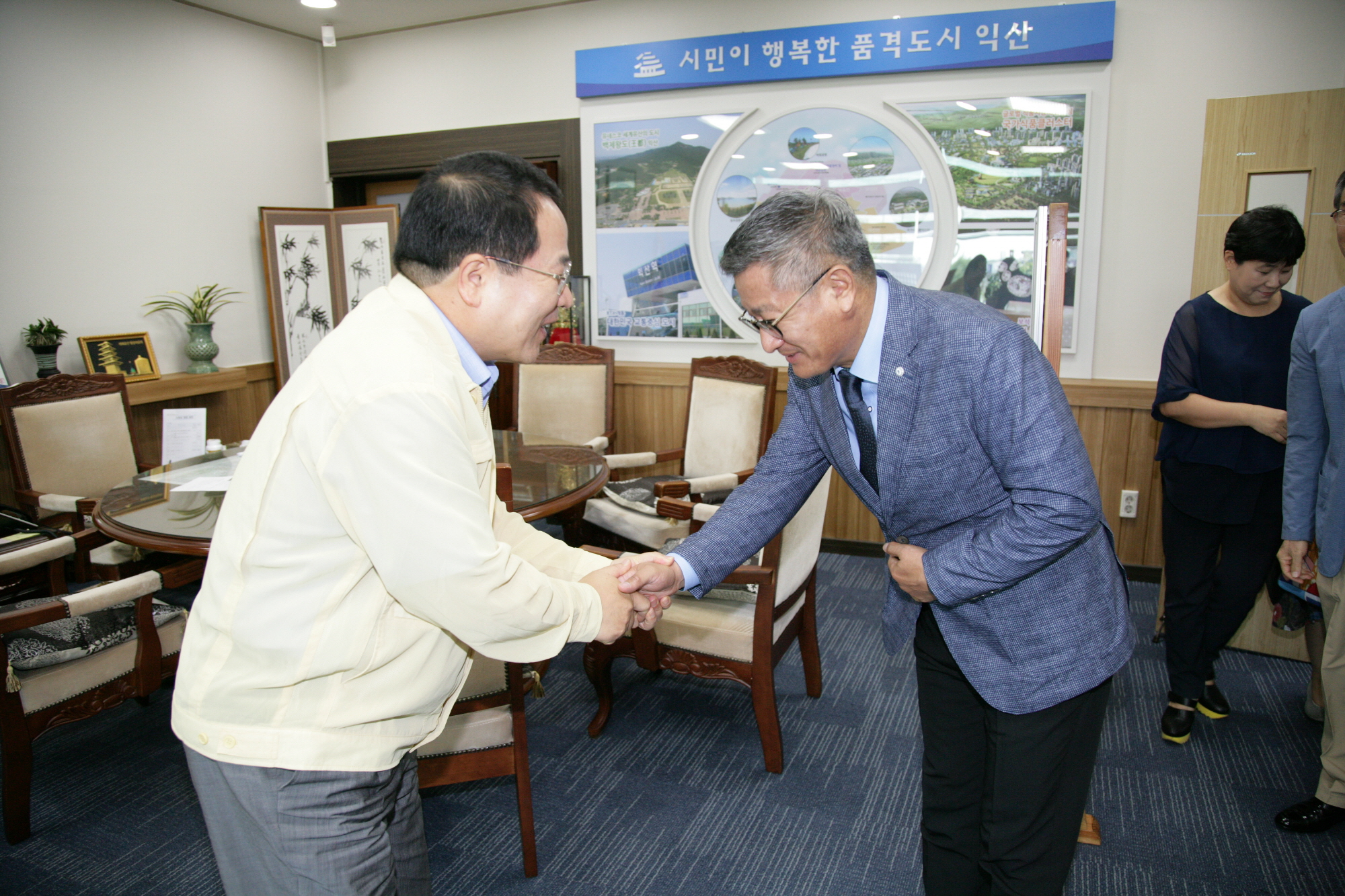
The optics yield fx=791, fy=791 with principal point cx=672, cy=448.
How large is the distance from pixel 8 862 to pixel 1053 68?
4.88 meters

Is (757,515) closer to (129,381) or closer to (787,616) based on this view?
(787,616)

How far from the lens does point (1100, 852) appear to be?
210 centimetres

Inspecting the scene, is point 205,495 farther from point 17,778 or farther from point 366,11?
point 366,11

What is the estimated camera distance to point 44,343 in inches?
153

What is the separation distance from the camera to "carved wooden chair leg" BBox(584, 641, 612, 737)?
2650 millimetres

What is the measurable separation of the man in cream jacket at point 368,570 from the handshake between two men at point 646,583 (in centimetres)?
20

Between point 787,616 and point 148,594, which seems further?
point 787,616

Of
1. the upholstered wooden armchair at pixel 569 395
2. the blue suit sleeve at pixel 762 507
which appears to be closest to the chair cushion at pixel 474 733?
the blue suit sleeve at pixel 762 507

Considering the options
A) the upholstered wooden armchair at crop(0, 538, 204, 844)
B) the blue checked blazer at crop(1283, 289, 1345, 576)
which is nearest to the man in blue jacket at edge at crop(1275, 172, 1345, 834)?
the blue checked blazer at crop(1283, 289, 1345, 576)

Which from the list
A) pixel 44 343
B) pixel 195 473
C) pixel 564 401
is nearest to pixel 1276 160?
pixel 564 401

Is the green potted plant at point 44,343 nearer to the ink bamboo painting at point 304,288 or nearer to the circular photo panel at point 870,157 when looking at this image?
the ink bamboo painting at point 304,288

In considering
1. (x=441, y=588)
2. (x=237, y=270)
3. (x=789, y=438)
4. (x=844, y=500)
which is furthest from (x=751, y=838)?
(x=237, y=270)

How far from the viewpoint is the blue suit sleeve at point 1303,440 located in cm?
205

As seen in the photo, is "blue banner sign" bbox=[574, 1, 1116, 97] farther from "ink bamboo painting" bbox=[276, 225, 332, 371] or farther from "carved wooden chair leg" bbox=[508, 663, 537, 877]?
"carved wooden chair leg" bbox=[508, 663, 537, 877]
